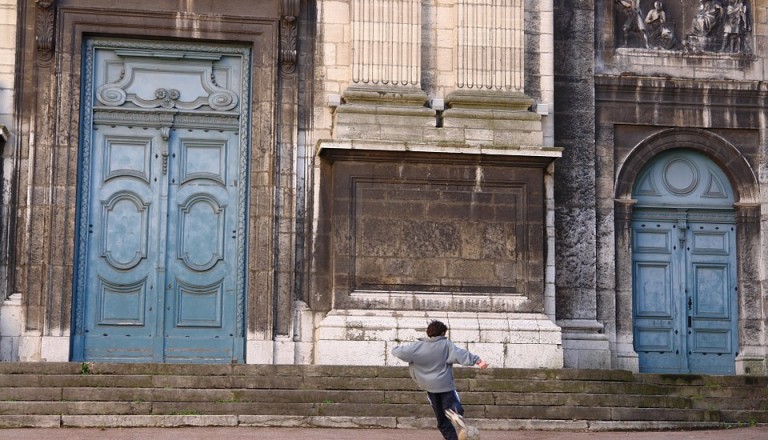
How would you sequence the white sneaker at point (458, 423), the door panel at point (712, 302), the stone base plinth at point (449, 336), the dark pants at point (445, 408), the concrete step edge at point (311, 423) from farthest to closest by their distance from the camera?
the door panel at point (712, 302) < the stone base plinth at point (449, 336) < the concrete step edge at point (311, 423) < the dark pants at point (445, 408) < the white sneaker at point (458, 423)

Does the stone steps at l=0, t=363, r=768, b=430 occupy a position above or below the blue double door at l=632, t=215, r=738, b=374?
below

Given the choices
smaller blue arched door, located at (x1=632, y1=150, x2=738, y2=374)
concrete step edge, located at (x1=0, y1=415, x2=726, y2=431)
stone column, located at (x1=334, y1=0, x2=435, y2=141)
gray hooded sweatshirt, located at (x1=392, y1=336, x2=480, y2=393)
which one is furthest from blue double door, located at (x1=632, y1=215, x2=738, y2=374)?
gray hooded sweatshirt, located at (x1=392, y1=336, x2=480, y2=393)

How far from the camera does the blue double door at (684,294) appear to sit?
18.6 metres

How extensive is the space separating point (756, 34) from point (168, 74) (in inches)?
331

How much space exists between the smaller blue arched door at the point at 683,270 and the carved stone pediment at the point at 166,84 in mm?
6062

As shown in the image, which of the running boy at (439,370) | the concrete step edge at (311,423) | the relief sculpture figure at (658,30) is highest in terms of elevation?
the relief sculpture figure at (658,30)

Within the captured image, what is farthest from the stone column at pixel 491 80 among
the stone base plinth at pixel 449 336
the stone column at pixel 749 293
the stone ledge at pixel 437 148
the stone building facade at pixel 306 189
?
the stone column at pixel 749 293

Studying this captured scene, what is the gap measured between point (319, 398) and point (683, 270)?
6.51 metres

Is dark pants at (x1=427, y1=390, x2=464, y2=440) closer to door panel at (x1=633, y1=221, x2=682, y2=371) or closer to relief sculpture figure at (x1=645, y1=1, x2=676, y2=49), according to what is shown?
door panel at (x1=633, y1=221, x2=682, y2=371)

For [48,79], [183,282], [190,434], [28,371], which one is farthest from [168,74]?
[190,434]

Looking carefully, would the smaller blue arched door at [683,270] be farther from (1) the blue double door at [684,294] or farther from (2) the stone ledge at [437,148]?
(2) the stone ledge at [437,148]

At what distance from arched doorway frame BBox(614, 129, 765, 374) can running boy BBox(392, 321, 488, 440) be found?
657 cm

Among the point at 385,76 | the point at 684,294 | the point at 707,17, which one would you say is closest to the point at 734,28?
the point at 707,17

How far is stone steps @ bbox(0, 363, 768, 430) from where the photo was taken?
14.1 m
